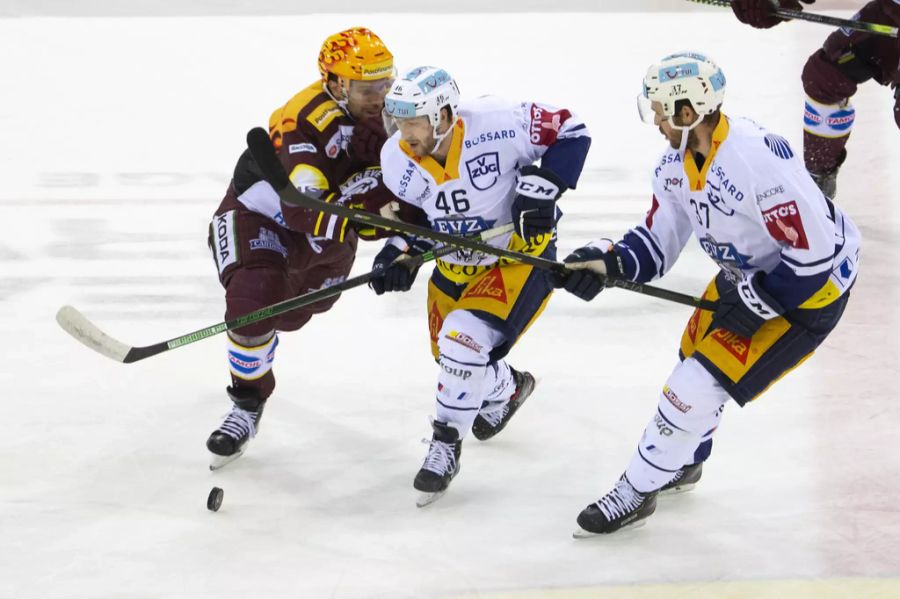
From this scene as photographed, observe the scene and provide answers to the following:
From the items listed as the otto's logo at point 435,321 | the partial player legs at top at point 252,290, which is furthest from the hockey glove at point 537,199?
the partial player legs at top at point 252,290

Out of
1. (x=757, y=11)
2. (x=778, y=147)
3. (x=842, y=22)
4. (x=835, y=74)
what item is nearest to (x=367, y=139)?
(x=778, y=147)

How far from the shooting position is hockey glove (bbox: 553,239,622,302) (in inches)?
140

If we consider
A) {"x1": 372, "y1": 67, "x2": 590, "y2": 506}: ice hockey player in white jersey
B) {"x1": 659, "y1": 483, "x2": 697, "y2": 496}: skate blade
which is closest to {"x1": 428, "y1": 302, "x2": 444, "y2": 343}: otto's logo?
{"x1": 372, "y1": 67, "x2": 590, "y2": 506}: ice hockey player in white jersey

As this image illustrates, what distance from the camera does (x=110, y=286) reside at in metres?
5.13

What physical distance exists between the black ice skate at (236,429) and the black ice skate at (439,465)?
1.94 ft

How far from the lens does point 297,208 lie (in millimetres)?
3895

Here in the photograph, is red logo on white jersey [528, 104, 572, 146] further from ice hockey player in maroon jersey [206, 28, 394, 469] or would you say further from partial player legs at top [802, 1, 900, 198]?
partial player legs at top [802, 1, 900, 198]

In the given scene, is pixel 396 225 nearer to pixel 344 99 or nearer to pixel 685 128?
pixel 344 99

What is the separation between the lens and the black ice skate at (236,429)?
13.2 ft

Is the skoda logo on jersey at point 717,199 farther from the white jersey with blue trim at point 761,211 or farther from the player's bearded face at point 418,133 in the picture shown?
the player's bearded face at point 418,133

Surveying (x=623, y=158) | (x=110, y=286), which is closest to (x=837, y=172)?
(x=623, y=158)

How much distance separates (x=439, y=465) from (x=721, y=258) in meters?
1.00

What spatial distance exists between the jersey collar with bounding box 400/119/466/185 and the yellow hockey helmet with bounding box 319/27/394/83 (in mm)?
331

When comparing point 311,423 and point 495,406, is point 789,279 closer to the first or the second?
point 495,406
